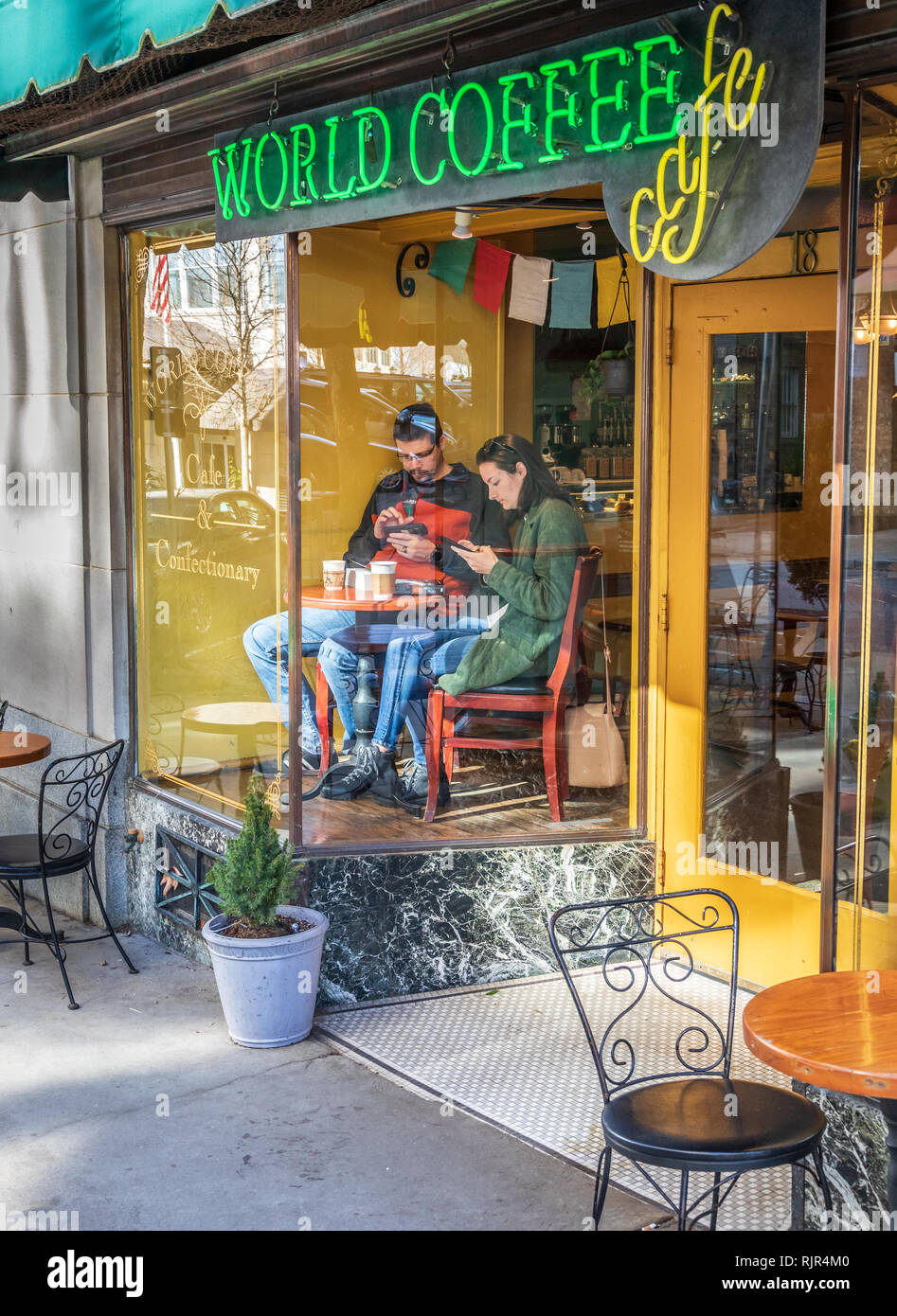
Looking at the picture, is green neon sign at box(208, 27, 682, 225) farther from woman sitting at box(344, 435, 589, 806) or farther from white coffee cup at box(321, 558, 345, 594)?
woman sitting at box(344, 435, 589, 806)

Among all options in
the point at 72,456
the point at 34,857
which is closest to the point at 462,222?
the point at 72,456

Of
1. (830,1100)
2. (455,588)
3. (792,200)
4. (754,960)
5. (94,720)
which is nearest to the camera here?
(792,200)

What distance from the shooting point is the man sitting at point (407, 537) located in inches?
220

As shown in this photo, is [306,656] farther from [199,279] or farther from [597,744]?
[199,279]

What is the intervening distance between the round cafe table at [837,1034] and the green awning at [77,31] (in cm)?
293

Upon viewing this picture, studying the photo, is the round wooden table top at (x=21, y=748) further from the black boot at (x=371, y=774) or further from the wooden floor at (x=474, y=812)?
the black boot at (x=371, y=774)

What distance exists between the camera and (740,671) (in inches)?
210

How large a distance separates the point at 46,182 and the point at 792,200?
4.06 meters

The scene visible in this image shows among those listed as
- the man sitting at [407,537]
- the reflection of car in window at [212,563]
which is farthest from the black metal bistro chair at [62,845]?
the man sitting at [407,537]

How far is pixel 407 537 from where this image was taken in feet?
20.0

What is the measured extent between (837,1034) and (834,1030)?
→ 0.07ft

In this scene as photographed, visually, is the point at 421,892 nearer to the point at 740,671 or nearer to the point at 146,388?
the point at 740,671

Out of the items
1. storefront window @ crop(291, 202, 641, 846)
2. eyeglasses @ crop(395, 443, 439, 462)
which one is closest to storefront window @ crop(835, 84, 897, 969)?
storefront window @ crop(291, 202, 641, 846)
